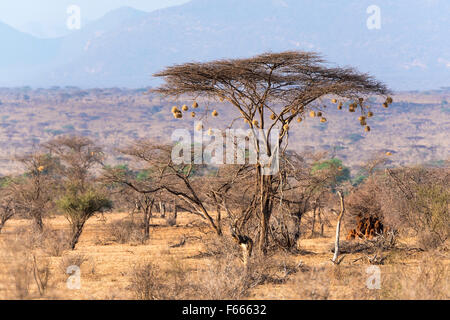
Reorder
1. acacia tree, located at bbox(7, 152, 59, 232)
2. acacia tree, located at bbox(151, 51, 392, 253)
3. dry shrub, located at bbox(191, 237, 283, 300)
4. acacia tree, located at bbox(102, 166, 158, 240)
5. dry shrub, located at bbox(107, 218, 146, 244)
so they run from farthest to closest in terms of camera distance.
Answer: acacia tree, located at bbox(7, 152, 59, 232) < dry shrub, located at bbox(107, 218, 146, 244) < acacia tree, located at bbox(102, 166, 158, 240) < acacia tree, located at bbox(151, 51, 392, 253) < dry shrub, located at bbox(191, 237, 283, 300)

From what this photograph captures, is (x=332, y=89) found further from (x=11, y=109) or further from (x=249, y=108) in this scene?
(x=11, y=109)

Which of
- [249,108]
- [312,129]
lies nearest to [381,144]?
[312,129]

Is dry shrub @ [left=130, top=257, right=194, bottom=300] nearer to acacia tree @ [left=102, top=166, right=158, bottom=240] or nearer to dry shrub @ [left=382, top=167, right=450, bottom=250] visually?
acacia tree @ [left=102, top=166, right=158, bottom=240]

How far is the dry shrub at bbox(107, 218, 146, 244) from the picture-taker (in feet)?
70.1

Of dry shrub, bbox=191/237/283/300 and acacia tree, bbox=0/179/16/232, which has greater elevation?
dry shrub, bbox=191/237/283/300

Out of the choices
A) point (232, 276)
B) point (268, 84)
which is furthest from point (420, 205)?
point (232, 276)

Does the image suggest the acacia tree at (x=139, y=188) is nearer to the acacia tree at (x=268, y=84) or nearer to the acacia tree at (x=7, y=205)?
the acacia tree at (x=268, y=84)

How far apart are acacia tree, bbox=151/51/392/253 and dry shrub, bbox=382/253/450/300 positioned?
3.39 meters

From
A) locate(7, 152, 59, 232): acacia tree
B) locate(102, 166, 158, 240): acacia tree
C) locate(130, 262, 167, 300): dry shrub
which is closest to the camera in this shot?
locate(130, 262, 167, 300): dry shrub

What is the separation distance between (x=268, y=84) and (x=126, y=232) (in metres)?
10.9

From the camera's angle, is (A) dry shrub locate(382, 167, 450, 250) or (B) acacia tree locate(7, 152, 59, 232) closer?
(A) dry shrub locate(382, 167, 450, 250)

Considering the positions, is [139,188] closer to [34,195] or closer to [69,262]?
[34,195]

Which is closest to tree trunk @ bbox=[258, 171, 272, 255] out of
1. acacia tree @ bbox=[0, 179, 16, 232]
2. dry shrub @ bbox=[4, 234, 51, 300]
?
dry shrub @ bbox=[4, 234, 51, 300]

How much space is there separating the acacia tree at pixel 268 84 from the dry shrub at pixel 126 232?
879 cm
